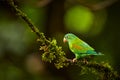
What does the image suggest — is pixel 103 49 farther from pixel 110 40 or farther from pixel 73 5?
pixel 73 5

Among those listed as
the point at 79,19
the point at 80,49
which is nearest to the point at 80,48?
the point at 80,49

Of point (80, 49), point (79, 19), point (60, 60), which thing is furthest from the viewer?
point (79, 19)

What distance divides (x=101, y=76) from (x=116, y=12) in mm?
4817

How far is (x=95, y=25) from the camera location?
7.66 meters

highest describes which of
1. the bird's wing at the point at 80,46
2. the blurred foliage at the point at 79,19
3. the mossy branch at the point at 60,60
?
the blurred foliage at the point at 79,19

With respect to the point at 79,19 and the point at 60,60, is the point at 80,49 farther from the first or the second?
the point at 79,19

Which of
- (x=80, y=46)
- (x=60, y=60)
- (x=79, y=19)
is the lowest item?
(x=60, y=60)

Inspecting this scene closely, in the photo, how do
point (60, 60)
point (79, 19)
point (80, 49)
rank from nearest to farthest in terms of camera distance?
point (60, 60), point (80, 49), point (79, 19)

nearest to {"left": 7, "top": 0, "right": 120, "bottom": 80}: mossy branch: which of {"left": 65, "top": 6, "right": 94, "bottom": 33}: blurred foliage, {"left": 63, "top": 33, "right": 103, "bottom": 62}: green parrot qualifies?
{"left": 63, "top": 33, "right": 103, "bottom": 62}: green parrot

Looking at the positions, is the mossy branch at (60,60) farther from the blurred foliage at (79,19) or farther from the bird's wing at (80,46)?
the blurred foliage at (79,19)

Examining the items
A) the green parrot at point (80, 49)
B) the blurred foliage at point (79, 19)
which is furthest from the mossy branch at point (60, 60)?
the blurred foliage at point (79, 19)

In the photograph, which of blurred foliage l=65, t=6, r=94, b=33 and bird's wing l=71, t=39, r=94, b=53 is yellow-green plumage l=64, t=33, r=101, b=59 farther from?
blurred foliage l=65, t=6, r=94, b=33

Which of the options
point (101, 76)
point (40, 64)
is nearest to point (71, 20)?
point (40, 64)

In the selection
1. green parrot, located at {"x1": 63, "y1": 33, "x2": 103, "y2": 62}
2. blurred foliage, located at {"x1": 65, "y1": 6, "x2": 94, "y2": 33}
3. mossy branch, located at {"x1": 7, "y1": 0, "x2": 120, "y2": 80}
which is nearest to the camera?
mossy branch, located at {"x1": 7, "y1": 0, "x2": 120, "y2": 80}
